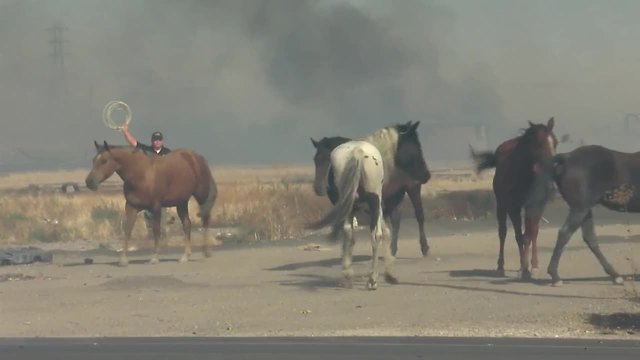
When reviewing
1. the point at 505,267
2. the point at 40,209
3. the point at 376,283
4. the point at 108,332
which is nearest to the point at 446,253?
the point at 505,267

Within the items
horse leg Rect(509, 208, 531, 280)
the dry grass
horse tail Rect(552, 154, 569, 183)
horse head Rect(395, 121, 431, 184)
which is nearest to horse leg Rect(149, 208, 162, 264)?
horse head Rect(395, 121, 431, 184)

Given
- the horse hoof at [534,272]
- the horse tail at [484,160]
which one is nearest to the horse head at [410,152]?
the horse tail at [484,160]

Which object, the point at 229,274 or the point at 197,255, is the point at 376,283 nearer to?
the point at 229,274

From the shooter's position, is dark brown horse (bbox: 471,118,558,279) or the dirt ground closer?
the dirt ground

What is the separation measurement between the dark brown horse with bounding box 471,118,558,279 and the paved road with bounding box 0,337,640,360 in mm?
5836

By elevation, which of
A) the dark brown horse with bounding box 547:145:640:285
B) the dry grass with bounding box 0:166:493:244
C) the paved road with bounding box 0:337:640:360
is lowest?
the dry grass with bounding box 0:166:493:244

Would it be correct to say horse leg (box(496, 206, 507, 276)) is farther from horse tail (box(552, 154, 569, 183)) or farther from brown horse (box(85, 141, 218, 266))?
brown horse (box(85, 141, 218, 266))

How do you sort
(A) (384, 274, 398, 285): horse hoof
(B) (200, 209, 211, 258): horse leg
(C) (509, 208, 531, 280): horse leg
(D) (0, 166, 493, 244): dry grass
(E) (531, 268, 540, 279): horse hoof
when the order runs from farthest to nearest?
(D) (0, 166, 493, 244): dry grass < (B) (200, 209, 211, 258): horse leg < (E) (531, 268, 540, 279): horse hoof < (C) (509, 208, 531, 280): horse leg < (A) (384, 274, 398, 285): horse hoof

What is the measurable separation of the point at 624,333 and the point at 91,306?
23.6 ft

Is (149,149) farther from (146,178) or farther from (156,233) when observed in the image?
(156,233)

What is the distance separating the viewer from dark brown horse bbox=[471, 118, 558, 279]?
20.8 m

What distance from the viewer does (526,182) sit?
21406 mm

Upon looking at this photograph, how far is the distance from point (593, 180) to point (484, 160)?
138 inches

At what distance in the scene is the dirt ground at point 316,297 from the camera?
16.6 meters
